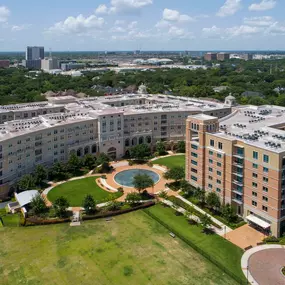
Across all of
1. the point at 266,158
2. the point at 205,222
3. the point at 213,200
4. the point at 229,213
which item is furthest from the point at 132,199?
the point at 266,158

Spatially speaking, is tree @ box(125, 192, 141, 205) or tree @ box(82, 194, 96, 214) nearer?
tree @ box(82, 194, 96, 214)

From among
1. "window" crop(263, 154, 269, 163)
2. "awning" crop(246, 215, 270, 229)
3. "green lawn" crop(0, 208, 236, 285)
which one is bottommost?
"green lawn" crop(0, 208, 236, 285)

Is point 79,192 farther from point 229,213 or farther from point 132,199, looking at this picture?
point 229,213

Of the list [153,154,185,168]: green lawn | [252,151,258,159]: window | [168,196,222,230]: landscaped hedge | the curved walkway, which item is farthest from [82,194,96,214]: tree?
[153,154,185,168]: green lawn

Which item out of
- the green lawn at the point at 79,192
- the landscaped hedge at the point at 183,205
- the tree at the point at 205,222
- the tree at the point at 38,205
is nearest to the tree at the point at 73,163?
the green lawn at the point at 79,192

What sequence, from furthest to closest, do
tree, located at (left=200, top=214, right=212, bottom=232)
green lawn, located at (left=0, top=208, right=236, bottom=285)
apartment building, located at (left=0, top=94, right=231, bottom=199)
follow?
apartment building, located at (left=0, top=94, right=231, bottom=199) → tree, located at (left=200, top=214, right=212, bottom=232) → green lawn, located at (left=0, top=208, right=236, bottom=285)

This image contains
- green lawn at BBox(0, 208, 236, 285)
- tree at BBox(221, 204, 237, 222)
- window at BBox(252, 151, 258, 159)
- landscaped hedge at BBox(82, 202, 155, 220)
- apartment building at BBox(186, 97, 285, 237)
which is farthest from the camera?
landscaped hedge at BBox(82, 202, 155, 220)

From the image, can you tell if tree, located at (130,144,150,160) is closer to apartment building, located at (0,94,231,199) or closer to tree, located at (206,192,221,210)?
apartment building, located at (0,94,231,199)
